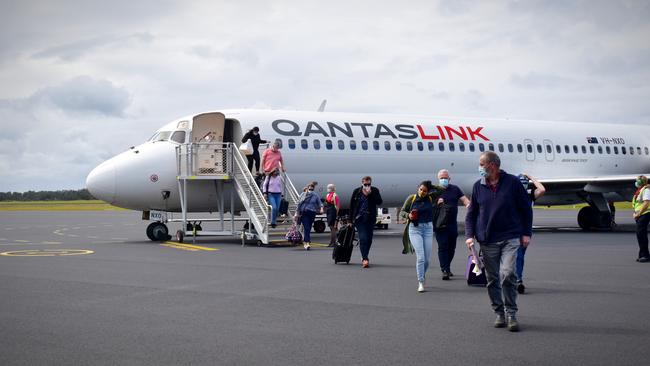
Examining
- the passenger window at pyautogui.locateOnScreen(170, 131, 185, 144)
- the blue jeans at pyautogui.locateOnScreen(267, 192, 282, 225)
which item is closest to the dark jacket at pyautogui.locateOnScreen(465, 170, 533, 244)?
the blue jeans at pyautogui.locateOnScreen(267, 192, 282, 225)

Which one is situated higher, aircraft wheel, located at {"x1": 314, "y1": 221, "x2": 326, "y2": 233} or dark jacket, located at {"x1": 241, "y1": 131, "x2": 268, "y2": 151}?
dark jacket, located at {"x1": 241, "y1": 131, "x2": 268, "y2": 151}

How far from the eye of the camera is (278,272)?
1307cm

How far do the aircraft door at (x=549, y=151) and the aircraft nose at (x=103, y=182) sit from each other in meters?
16.4

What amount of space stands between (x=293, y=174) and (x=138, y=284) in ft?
36.4

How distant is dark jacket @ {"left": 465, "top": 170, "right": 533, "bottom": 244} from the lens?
789 cm

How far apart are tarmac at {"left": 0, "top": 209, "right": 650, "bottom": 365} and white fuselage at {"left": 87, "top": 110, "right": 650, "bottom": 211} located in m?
5.35

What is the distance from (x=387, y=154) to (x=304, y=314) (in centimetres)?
1563

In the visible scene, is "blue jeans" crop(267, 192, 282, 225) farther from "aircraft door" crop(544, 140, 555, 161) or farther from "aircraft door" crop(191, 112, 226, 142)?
"aircraft door" crop(544, 140, 555, 161)

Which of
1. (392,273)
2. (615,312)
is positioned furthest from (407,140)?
(615,312)

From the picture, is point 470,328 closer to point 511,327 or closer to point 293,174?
point 511,327

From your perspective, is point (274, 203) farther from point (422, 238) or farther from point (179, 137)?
point (422, 238)

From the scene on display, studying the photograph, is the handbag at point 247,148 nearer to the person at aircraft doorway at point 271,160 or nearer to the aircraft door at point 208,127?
the person at aircraft doorway at point 271,160

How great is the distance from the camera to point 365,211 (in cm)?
1395

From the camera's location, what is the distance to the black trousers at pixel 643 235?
14.9m
